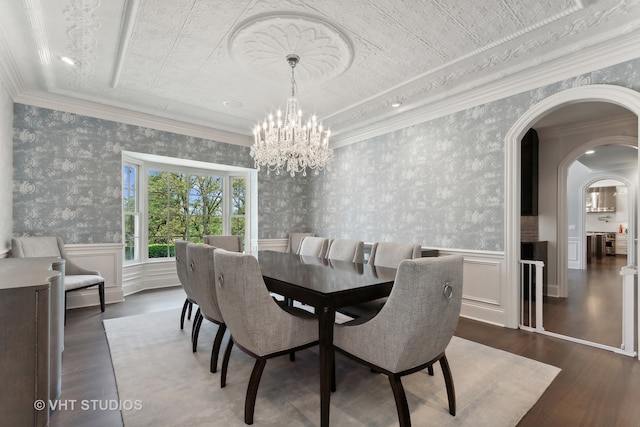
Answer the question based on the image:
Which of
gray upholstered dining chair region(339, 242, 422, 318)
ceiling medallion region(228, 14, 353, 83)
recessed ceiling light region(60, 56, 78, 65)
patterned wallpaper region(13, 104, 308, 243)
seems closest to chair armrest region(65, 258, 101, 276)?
patterned wallpaper region(13, 104, 308, 243)

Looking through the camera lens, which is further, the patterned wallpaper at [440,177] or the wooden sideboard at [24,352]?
the patterned wallpaper at [440,177]

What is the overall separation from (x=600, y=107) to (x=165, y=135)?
6016 mm

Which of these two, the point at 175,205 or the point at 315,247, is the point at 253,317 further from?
the point at 175,205

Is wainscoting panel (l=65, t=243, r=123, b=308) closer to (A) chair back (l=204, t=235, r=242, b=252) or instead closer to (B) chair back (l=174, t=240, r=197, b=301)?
(A) chair back (l=204, t=235, r=242, b=252)

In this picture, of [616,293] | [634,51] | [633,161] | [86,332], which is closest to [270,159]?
[86,332]

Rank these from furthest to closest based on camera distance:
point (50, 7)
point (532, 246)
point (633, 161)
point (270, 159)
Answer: point (633, 161) < point (532, 246) < point (270, 159) < point (50, 7)

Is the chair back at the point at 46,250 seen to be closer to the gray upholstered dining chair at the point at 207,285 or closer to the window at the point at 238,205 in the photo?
the gray upholstered dining chair at the point at 207,285

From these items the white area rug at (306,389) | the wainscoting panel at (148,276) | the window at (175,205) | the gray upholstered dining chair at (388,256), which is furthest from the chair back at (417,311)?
the window at (175,205)

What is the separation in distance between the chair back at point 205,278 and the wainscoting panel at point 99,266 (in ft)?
8.33

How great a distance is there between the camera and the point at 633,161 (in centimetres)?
673

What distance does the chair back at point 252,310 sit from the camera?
5.34ft

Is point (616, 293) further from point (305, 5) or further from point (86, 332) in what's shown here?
point (86, 332)

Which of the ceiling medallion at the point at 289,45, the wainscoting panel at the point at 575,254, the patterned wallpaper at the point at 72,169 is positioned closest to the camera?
the ceiling medallion at the point at 289,45

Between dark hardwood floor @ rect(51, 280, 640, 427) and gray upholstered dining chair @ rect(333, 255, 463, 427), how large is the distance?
73 cm
